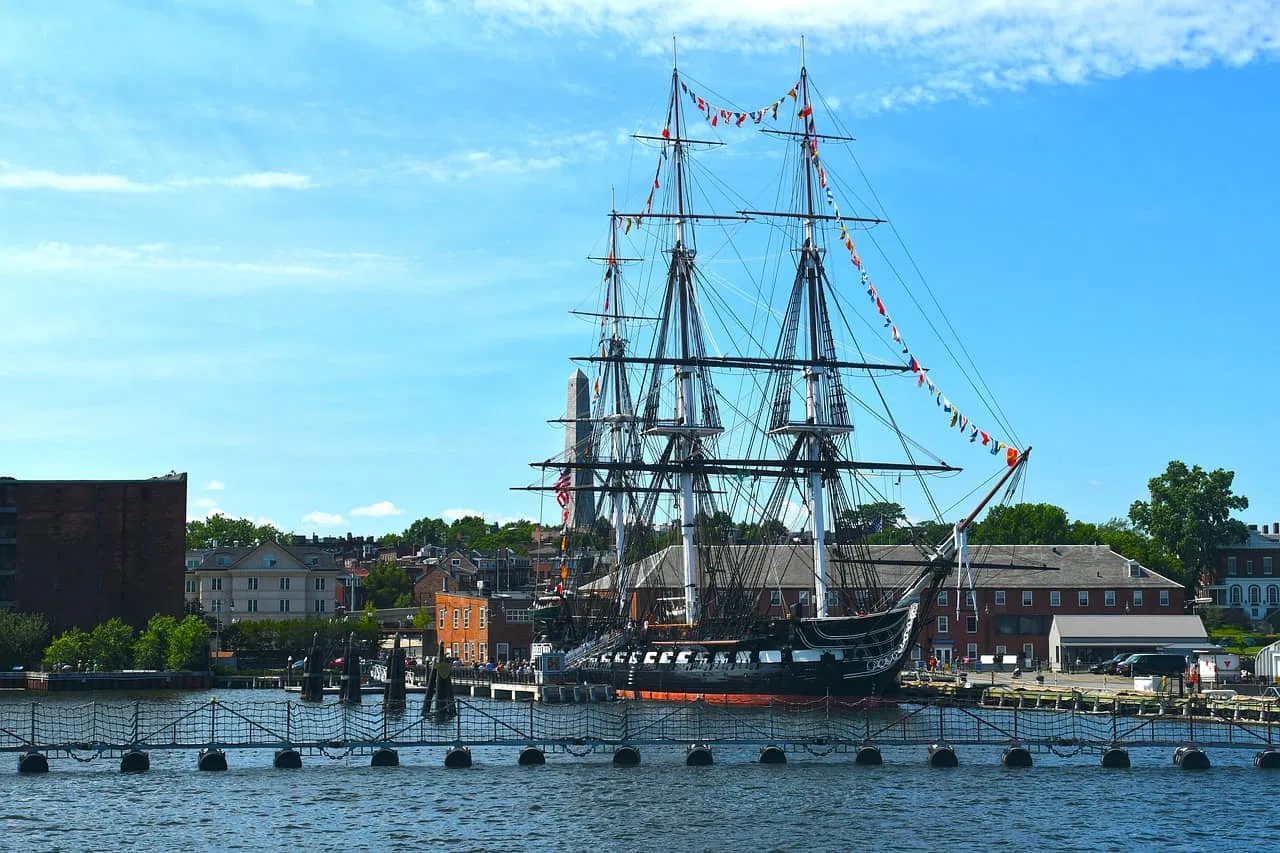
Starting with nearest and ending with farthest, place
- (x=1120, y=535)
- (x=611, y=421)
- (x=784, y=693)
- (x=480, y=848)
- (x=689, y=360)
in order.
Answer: (x=480, y=848) → (x=784, y=693) → (x=689, y=360) → (x=611, y=421) → (x=1120, y=535)

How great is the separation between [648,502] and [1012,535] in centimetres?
6037

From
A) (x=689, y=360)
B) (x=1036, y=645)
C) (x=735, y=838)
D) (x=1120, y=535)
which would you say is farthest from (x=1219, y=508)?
(x=735, y=838)

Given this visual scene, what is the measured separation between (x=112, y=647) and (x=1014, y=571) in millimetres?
59466

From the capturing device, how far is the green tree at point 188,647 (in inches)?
4213

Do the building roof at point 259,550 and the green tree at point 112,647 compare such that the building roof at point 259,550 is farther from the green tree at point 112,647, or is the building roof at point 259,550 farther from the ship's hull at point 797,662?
the ship's hull at point 797,662

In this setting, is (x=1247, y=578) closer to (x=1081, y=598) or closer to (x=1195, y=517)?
(x=1195, y=517)

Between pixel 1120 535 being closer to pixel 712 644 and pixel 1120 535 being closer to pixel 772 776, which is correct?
pixel 712 644

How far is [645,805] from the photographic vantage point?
46.1 meters

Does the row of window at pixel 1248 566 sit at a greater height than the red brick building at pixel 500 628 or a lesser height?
greater

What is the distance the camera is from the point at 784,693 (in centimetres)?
8244

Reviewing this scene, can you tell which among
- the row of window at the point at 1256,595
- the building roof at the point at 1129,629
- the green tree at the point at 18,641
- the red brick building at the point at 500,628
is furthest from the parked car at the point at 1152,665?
the green tree at the point at 18,641

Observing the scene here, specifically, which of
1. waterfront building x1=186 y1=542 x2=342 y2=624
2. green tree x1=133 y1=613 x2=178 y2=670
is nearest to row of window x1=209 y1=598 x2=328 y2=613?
waterfront building x1=186 y1=542 x2=342 y2=624

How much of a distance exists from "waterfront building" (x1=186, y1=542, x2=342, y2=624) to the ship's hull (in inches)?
2492

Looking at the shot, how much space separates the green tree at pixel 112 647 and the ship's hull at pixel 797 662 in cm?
3788
